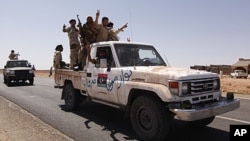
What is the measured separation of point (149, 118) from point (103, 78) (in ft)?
6.95

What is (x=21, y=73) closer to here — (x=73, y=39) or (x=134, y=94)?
(x=73, y=39)

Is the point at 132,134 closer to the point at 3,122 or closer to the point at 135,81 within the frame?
the point at 135,81

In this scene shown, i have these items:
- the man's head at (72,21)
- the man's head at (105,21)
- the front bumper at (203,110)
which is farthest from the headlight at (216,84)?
the man's head at (72,21)

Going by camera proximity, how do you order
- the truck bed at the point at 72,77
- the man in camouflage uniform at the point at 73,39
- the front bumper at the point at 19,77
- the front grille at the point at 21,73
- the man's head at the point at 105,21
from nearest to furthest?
the truck bed at the point at 72,77 → the man's head at the point at 105,21 → the man in camouflage uniform at the point at 73,39 → the front bumper at the point at 19,77 → the front grille at the point at 21,73

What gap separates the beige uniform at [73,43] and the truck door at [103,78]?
2.03m

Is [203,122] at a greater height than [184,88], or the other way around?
[184,88]

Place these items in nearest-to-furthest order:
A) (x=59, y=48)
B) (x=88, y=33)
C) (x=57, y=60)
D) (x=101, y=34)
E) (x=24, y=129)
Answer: (x=24, y=129) → (x=88, y=33) → (x=101, y=34) → (x=57, y=60) → (x=59, y=48)

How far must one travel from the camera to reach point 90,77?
28.4 feet

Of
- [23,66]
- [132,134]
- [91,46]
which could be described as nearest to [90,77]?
[91,46]

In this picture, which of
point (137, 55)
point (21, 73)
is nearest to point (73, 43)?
point (137, 55)

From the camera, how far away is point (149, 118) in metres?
6.36

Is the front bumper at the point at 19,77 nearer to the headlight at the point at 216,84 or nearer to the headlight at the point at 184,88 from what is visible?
the headlight at the point at 216,84

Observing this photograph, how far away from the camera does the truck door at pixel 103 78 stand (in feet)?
24.9

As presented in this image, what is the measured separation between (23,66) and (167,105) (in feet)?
67.4
